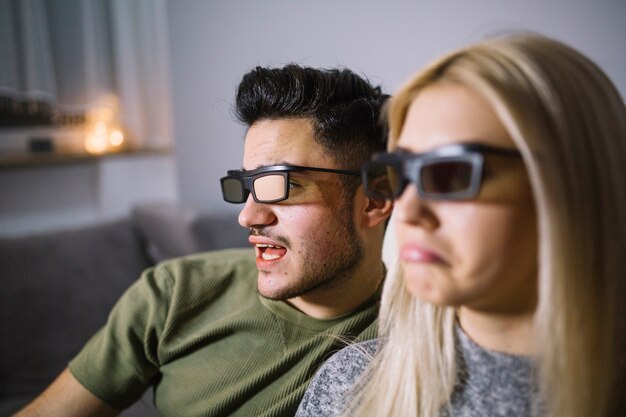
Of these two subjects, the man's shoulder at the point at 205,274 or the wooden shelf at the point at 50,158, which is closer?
the man's shoulder at the point at 205,274

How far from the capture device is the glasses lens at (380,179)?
2.24 ft

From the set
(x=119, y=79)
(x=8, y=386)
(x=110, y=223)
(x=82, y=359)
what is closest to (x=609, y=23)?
(x=82, y=359)

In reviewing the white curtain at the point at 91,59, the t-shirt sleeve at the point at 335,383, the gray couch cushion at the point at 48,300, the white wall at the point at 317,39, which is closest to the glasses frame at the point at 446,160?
the white wall at the point at 317,39

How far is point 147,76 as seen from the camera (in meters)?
3.11

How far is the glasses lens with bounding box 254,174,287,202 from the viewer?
1068 millimetres

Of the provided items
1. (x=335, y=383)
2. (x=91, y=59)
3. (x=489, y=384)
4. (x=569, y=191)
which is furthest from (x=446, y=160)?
(x=91, y=59)

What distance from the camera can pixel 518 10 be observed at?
1340mm

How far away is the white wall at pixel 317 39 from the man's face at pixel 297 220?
Result: 312 millimetres

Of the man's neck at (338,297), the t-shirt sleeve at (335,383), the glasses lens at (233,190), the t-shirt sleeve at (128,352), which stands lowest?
the t-shirt sleeve at (128,352)

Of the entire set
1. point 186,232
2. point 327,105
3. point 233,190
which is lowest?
point 186,232

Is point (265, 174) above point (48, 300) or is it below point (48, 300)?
above

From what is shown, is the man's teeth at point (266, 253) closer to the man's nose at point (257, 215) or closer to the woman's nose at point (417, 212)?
the man's nose at point (257, 215)

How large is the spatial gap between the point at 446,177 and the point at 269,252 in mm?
560

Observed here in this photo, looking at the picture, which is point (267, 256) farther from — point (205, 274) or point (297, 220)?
point (205, 274)
